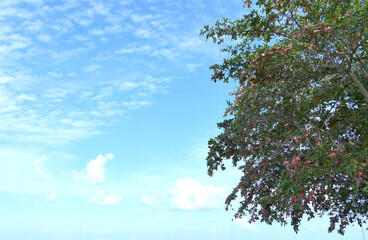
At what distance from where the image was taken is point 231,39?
1404 centimetres

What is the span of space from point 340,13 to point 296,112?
3.27 m

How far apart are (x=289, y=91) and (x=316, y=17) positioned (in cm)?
266

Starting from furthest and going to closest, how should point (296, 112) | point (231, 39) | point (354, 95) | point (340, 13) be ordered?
point (231, 39), point (354, 95), point (296, 112), point (340, 13)

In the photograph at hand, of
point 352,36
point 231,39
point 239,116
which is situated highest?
point 231,39

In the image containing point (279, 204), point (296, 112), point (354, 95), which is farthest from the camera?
point (354, 95)

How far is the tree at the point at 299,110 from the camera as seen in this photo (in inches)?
389

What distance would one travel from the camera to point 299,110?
11.9 m

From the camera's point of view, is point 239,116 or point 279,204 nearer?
point 279,204

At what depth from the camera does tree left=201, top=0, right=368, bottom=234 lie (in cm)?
988

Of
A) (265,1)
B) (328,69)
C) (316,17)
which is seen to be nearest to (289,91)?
(328,69)

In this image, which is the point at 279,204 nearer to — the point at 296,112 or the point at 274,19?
the point at 296,112

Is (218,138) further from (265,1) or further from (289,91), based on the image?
(265,1)

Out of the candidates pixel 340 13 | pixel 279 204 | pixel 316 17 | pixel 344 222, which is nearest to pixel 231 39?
pixel 316 17

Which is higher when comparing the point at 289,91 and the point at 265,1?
the point at 265,1
